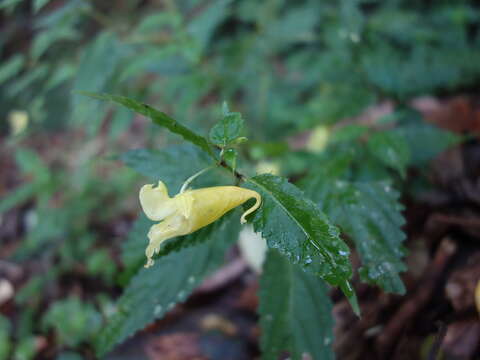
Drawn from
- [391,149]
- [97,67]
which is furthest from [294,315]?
[97,67]

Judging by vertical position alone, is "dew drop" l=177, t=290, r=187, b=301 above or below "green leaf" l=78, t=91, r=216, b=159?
below

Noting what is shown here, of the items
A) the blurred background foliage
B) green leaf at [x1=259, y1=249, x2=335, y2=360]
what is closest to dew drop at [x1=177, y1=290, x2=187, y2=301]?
green leaf at [x1=259, y1=249, x2=335, y2=360]

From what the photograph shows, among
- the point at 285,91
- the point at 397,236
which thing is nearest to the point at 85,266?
the point at 285,91

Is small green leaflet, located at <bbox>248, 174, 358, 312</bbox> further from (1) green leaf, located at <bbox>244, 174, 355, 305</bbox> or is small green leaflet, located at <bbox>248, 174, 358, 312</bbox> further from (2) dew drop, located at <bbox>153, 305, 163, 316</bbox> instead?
(2) dew drop, located at <bbox>153, 305, 163, 316</bbox>

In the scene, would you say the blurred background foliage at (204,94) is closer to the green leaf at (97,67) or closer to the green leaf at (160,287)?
the green leaf at (97,67)

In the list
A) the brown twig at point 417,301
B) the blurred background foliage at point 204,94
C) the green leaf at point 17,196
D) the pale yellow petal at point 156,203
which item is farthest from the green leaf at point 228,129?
the green leaf at point 17,196
